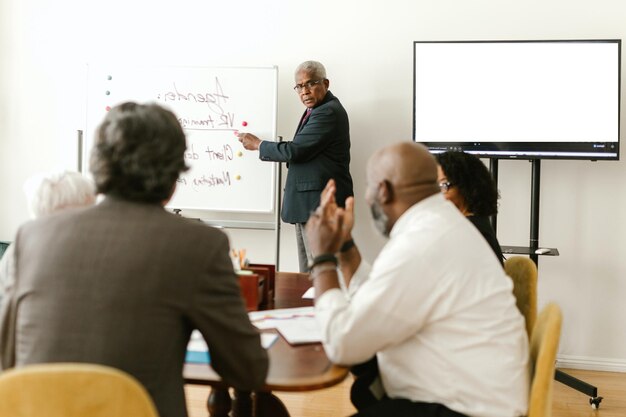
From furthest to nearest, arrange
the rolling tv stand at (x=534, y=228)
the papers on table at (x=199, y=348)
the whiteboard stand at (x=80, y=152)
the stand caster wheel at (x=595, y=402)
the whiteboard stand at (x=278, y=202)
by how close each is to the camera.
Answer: the whiteboard stand at (x=80, y=152) < the whiteboard stand at (x=278, y=202) < the rolling tv stand at (x=534, y=228) < the stand caster wheel at (x=595, y=402) < the papers on table at (x=199, y=348)

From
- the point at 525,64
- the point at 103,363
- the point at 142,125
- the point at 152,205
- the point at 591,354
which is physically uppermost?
the point at 525,64

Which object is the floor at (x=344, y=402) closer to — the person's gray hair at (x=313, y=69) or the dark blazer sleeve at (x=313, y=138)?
the dark blazer sleeve at (x=313, y=138)

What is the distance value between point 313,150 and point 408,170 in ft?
7.08

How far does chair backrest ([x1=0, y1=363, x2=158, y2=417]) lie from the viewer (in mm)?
1077

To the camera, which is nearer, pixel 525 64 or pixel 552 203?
pixel 525 64

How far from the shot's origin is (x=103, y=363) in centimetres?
123

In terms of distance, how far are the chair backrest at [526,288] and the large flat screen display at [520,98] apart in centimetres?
155

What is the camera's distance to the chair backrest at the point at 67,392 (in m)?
1.08

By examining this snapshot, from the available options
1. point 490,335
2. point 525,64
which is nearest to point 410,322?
point 490,335

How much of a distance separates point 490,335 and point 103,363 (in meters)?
0.83

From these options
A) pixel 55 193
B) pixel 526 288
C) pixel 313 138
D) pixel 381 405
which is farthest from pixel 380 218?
pixel 313 138

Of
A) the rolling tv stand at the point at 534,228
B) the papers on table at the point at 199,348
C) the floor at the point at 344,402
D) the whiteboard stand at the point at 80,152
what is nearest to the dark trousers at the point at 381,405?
the papers on table at the point at 199,348

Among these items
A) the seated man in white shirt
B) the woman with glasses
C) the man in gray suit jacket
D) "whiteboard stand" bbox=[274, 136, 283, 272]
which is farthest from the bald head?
"whiteboard stand" bbox=[274, 136, 283, 272]

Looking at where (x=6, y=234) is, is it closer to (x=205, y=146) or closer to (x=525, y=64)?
(x=205, y=146)
